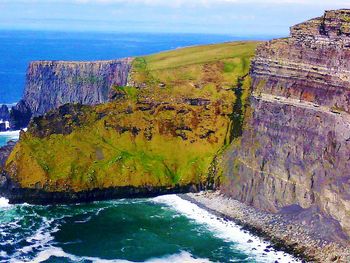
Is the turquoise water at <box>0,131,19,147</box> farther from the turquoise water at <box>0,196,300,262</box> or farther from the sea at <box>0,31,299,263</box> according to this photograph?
the turquoise water at <box>0,196,300,262</box>

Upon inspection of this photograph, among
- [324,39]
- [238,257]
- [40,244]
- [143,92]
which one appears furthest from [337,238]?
[143,92]

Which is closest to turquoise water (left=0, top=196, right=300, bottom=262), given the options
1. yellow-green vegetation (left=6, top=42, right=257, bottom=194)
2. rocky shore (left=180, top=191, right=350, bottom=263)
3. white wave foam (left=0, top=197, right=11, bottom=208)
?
white wave foam (left=0, top=197, right=11, bottom=208)

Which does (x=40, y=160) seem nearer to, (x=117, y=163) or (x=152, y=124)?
(x=117, y=163)

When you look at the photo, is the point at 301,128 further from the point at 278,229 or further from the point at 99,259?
the point at 99,259

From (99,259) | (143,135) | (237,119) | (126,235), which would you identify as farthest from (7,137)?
(99,259)

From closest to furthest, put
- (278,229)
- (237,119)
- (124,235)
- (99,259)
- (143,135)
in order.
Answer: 1. (99,259)
2. (278,229)
3. (124,235)
4. (237,119)
5. (143,135)
